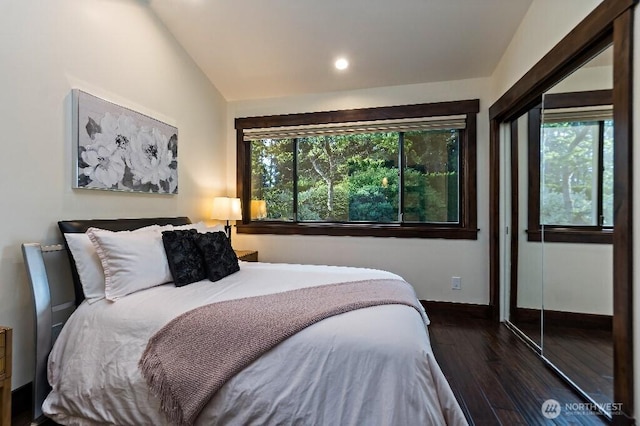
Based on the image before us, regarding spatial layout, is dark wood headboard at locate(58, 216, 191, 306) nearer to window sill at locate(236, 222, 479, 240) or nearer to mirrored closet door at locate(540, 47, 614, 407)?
window sill at locate(236, 222, 479, 240)

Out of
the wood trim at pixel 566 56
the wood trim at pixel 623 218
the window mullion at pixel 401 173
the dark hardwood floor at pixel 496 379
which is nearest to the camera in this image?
the wood trim at pixel 623 218

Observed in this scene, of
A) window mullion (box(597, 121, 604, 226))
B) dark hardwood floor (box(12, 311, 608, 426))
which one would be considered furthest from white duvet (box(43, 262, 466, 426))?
window mullion (box(597, 121, 604, 226))

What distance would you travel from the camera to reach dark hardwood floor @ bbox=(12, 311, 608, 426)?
1800 millimetres

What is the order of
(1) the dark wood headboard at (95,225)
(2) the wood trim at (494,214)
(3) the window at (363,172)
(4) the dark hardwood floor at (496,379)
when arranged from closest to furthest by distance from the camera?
(4) the dark hardwood floor at (496,379)
(1) the dark wood headboard at (95,225)
(2) the wood trim at (494,214)
(3) the window at (363,172)

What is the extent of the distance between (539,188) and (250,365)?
258 cm

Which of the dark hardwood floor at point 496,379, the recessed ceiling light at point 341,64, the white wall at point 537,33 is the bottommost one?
the dark hardwood floor at point 496,379

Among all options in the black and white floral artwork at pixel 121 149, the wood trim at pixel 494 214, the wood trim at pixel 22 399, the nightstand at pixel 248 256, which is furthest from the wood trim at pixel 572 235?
the wood trim at pixel 22 399

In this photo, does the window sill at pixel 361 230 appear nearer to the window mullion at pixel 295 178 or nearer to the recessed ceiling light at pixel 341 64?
the window mullion at pixel 295 178

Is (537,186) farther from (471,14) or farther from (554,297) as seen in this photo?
(471,14)

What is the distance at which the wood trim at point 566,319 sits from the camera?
75.8 inches

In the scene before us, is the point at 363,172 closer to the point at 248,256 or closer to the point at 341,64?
the point at 341,64

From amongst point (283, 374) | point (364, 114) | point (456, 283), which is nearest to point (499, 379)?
point (456, 283)

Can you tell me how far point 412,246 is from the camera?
363cm

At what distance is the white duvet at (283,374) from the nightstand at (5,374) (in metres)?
0.23
